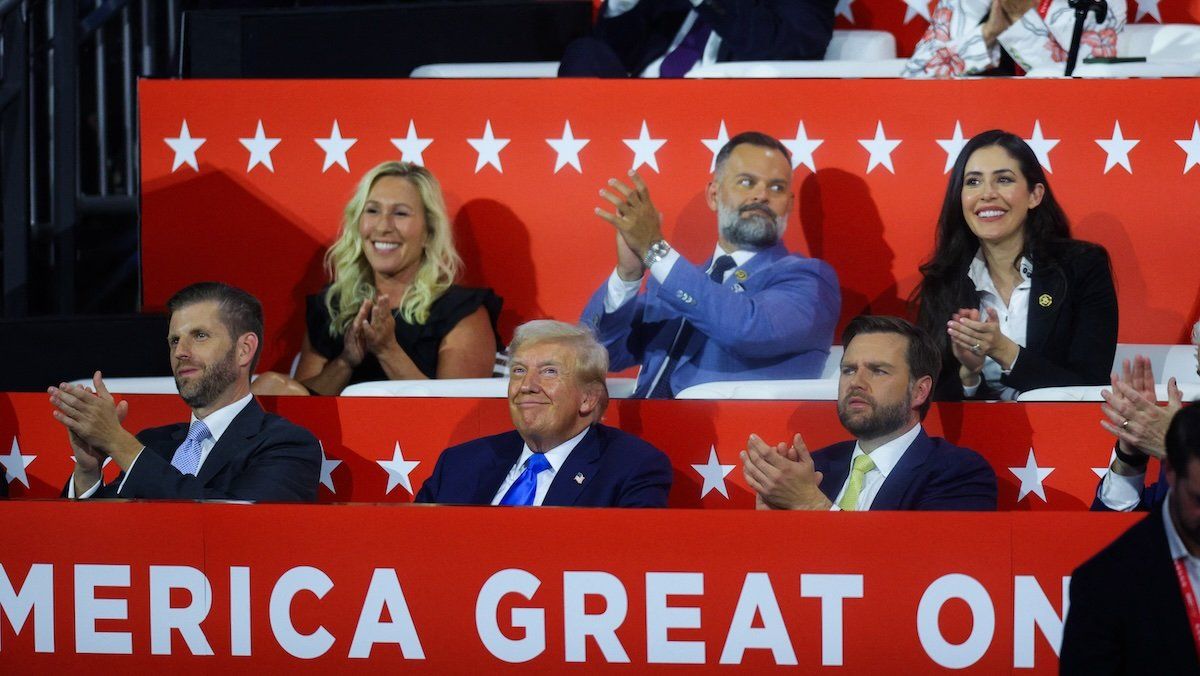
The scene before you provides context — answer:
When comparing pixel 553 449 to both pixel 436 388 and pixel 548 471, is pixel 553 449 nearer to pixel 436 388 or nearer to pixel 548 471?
pixel 548 471

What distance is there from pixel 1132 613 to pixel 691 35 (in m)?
3.24

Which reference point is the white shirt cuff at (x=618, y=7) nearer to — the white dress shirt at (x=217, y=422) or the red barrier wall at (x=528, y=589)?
the white dress shirt at (x=217, y=422)

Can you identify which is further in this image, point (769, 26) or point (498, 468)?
point (769, 26)

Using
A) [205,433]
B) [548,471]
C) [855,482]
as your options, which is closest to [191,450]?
[205,433]

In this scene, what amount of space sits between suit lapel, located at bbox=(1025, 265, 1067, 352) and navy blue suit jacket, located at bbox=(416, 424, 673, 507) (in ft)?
3.58

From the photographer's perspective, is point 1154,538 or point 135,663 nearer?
point 1154,538

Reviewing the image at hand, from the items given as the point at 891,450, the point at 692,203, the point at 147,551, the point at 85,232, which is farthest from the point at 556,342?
the point at 85,232

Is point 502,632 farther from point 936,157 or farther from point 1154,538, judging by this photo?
point 936,157

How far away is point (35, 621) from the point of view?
2.87 metres

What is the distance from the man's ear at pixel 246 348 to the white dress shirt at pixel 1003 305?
5.45 feet

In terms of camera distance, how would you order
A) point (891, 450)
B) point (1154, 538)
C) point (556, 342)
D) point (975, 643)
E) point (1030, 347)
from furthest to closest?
1. point (1030, 347)
2. point (556, 342)
3. point (891, 450)
4. point (975, 643)
5. point (1154, 538)

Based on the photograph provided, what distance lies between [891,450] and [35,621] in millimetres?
1623

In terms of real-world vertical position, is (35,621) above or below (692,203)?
below

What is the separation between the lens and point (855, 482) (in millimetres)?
3227
